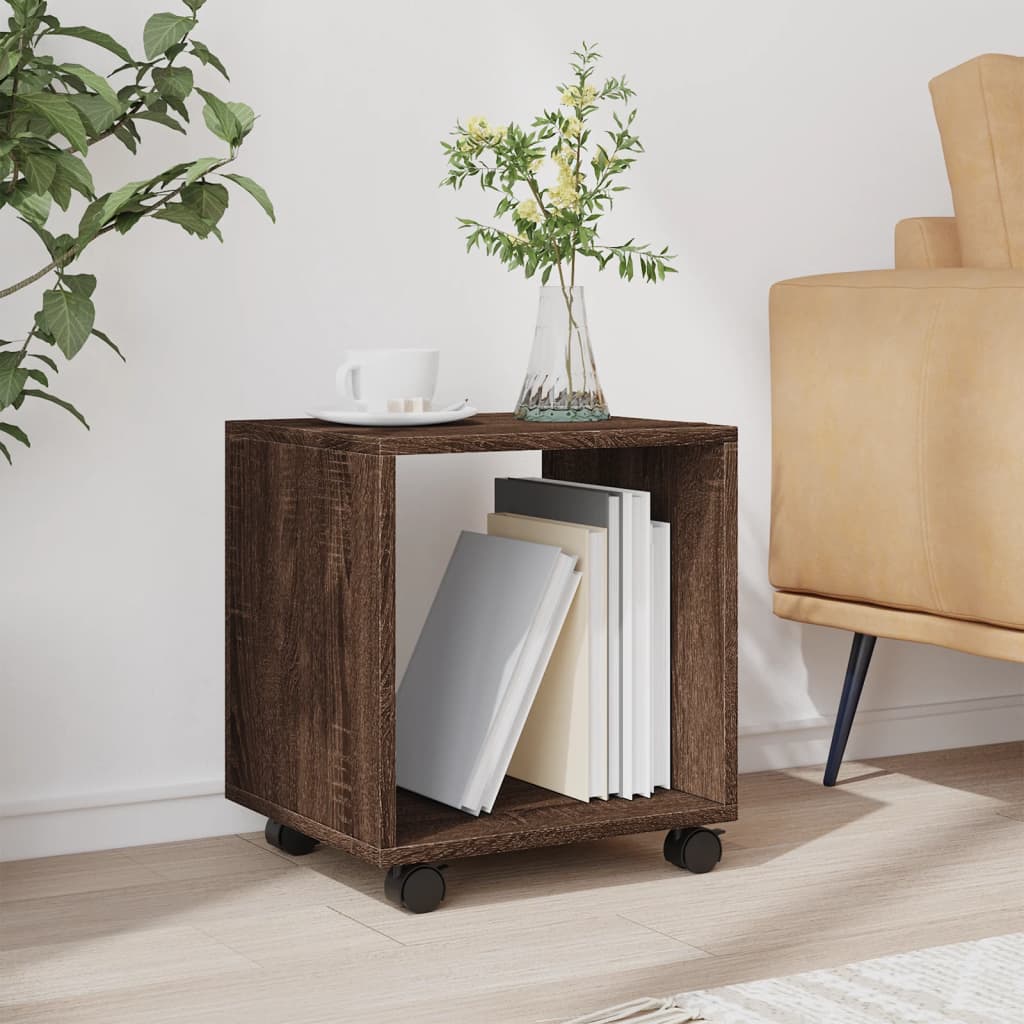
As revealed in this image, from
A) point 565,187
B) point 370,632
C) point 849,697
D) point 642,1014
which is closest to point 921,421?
point 849,697

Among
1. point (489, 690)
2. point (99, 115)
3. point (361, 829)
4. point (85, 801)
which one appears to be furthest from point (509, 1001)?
point (99, 115)

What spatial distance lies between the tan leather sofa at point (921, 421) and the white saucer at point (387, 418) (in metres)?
0.55

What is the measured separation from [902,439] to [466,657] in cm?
58

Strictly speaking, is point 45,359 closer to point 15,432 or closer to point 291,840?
point 15,432

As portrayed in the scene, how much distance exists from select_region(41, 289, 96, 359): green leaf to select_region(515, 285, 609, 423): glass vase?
48cm

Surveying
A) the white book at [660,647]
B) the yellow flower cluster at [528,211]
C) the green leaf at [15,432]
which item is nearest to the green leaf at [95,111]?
the green leaf at [15,432]

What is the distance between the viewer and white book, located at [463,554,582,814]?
1621 mm

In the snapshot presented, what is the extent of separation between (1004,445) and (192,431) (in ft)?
2.99

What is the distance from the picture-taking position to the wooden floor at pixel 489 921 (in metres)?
1.34

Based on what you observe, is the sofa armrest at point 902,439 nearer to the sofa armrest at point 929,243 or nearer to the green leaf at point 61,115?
the sofa armrest at point 929,243

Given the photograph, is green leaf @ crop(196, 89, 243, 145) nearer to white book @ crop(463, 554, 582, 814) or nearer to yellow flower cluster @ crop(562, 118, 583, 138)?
yellow flower cluster @ crop(562, 118, 583, 138)

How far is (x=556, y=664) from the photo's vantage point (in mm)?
1713

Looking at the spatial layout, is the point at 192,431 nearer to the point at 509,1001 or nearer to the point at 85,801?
the point at 85,801

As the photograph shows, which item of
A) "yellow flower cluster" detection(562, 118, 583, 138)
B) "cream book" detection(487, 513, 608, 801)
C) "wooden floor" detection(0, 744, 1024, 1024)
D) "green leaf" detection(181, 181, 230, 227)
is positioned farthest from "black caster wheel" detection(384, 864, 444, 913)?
"yellow flower cluster" detection(562, 118, 583, 138)
